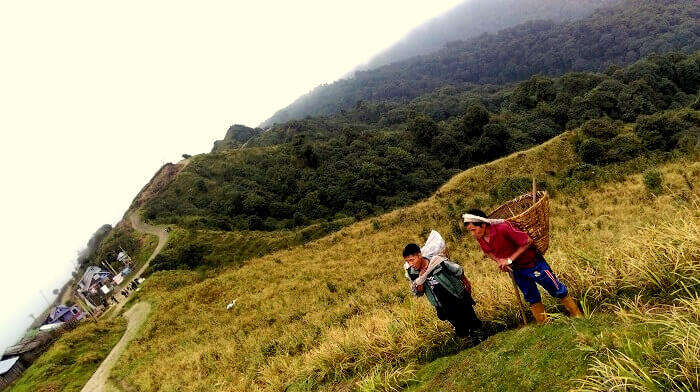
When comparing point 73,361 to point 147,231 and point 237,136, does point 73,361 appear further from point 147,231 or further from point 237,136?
point 237,136

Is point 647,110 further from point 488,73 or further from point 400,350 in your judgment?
point 488,73

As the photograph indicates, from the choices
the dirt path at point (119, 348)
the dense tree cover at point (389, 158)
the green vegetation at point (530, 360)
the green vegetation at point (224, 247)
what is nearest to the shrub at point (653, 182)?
the green vegetation at point (530, 360)

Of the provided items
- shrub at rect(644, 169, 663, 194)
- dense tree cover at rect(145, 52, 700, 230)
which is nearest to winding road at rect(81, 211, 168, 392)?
shrub at rect(644, 169, 663, 194)

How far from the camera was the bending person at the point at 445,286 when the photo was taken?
4703 millimetres

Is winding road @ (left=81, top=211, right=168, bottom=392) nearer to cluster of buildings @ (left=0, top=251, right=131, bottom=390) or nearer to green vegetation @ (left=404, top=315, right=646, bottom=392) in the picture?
cluster of buildings @ (left=0, top=251, right=131, bottom=390)

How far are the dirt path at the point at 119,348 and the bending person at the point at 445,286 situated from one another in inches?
534

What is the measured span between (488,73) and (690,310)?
200 metres

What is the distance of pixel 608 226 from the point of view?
34.4 ft

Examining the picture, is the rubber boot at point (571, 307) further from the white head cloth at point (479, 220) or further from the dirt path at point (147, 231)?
the dirt path at point (147, 231)

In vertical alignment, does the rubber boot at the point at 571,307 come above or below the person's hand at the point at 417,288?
below

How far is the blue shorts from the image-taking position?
4199mm

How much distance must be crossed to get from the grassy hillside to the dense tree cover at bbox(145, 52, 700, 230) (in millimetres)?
29055

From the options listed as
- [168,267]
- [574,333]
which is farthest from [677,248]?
[168,267]

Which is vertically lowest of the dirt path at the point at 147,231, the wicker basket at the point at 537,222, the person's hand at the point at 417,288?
the dirt path at the point at 147,231
